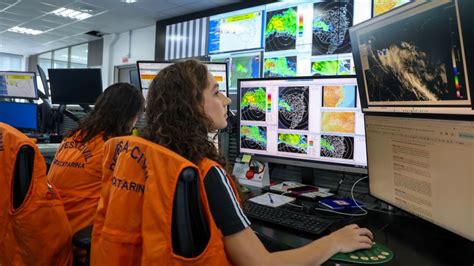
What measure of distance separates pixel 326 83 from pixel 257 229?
0.70 m

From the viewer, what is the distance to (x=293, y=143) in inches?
62.4

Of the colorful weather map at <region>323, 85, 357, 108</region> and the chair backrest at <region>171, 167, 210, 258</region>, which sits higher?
the colorful weather map at <region>323, 85, 357, 108</region>

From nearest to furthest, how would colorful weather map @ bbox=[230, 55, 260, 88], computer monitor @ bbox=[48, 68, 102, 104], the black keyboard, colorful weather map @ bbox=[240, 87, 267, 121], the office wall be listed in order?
1. the black keyboard
2. colorful weather map @ bbox=[240, 87, 267, 121]
3. computer monitor @ bbox=[48, 68, 102, 104]
4. colorful weather map @ bbox=[230, 55, 260, 88]
5. the office wall

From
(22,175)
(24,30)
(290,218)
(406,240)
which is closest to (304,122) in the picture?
(290,218)

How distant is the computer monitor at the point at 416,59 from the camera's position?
87cm

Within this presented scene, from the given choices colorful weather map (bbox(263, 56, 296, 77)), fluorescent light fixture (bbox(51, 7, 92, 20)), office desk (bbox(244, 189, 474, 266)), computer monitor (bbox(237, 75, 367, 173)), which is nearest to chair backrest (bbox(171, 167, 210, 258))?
office desk (bbox(244, 189, 474, 266))

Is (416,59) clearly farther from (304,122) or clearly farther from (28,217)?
(28,217)

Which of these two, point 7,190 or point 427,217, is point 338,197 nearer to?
point 427,217

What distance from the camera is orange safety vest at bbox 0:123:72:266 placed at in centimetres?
117

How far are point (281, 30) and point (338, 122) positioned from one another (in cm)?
333

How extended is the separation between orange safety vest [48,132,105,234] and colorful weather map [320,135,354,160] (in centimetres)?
100

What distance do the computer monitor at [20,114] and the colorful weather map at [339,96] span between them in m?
2.79

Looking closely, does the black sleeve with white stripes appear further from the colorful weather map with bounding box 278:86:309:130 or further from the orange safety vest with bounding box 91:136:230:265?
the colorful weather map with bounding box 278:86:309:130

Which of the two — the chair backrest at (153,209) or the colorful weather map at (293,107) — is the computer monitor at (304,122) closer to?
the colorful weather map at (293,107)
